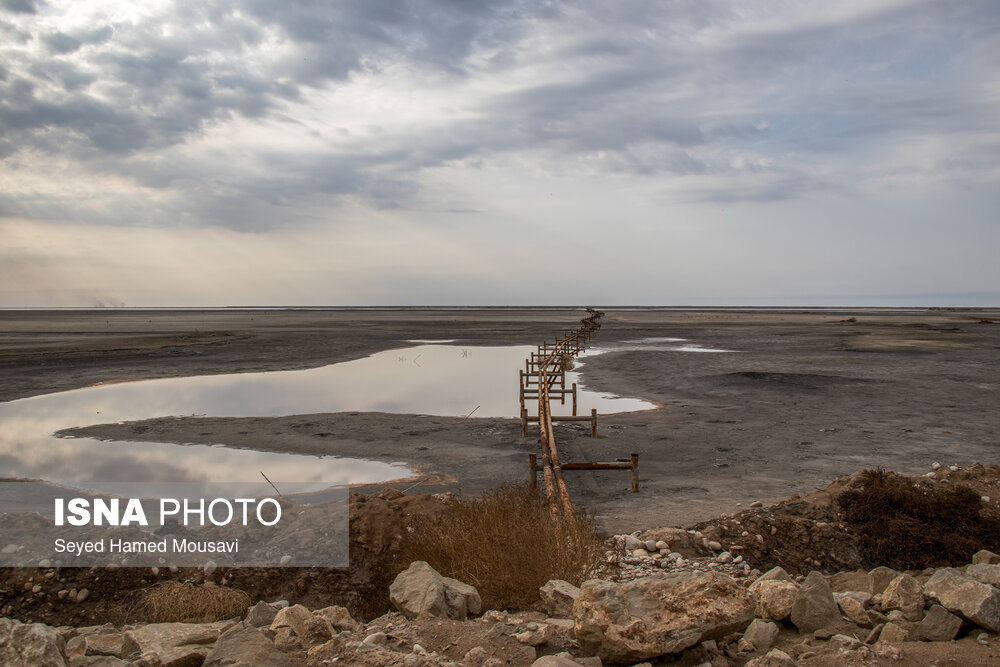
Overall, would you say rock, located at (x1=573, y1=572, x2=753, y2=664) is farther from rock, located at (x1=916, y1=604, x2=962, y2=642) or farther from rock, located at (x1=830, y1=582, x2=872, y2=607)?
rock, located at (x1=916, y1=604, x2=962, y2=642)

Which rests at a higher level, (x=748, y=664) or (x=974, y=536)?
(x=748, y=664)

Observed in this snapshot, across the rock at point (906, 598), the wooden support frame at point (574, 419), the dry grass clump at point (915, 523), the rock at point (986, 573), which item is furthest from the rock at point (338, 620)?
the wooden support frame at point (574, 419)

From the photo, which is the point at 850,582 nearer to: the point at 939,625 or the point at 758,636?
the point at 939,625

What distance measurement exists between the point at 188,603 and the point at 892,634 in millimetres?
6591

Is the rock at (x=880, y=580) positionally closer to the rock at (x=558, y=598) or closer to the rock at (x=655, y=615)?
the rock at (x=655, y=615)

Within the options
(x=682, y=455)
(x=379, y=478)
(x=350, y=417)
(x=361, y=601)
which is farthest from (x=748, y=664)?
(x=350, y=417)

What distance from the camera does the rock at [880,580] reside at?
6078 millimetres

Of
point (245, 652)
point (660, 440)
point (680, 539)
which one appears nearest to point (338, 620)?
point (245, 652)

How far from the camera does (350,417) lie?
→ 1808cm

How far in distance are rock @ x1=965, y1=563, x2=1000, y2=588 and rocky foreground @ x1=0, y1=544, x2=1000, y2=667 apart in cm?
63

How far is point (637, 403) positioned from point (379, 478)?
36.3ft

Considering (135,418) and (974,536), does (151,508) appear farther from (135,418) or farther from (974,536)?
(974,536)

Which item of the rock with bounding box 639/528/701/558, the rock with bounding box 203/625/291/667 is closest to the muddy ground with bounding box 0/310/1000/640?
the rock with bounding box 639/528/701/558

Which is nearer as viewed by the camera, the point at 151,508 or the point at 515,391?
the point at 151,508
